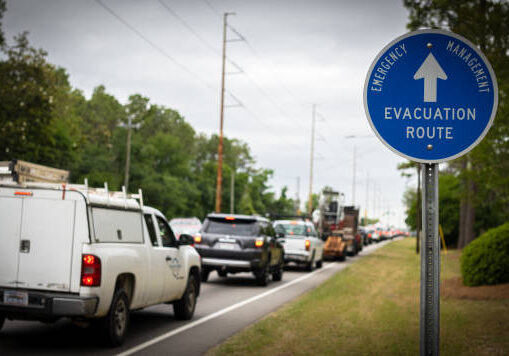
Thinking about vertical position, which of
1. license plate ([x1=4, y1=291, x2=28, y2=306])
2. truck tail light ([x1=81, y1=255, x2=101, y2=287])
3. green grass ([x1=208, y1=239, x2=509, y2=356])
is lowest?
green grass ([x1=208, y1=239, x2=509, y2=356])

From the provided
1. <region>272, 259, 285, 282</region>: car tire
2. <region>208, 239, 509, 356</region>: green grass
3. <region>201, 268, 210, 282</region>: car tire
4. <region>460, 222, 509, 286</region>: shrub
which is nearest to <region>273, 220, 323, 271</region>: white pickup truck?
<region>272, 259, 285, 282</region>: car tire

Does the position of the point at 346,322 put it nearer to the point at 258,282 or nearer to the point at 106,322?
the point at 106,322

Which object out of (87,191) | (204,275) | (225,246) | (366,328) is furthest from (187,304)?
(204,275)

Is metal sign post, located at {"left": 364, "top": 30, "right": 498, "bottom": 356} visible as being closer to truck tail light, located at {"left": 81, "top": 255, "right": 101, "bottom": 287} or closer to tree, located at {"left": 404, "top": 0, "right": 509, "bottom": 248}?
truck tail light, located at {"left": 81, "top": 255, "right": 101, "bottom": 287}

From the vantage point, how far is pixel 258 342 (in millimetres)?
9500

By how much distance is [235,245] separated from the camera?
728 inches

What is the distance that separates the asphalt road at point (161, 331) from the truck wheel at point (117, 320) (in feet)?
0.48

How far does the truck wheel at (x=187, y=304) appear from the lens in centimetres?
1179

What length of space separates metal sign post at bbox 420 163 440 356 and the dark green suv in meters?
14.5

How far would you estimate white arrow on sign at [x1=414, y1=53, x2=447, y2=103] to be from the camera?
4.13 m

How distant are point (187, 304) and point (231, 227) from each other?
7034 millimetres

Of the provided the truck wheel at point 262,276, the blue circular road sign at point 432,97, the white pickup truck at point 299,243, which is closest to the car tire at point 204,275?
the truck wheel at point 262,276

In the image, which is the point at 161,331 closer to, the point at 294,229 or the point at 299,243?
the point at 299,243

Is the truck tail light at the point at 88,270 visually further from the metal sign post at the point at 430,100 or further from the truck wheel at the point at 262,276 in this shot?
the truck wheel at the point at 262,276
